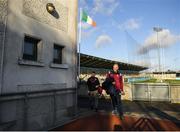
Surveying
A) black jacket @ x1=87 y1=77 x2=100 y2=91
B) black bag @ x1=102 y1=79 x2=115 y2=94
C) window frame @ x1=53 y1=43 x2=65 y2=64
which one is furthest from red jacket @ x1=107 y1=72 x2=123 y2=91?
black jacket @ x1=87 y1=77 x2=100 y2=91

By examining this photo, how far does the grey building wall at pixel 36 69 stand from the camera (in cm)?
559

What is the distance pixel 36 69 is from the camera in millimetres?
6742

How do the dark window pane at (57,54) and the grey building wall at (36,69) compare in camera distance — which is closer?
the grey building wall at (36,69)

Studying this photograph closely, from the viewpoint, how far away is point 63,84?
8.22m

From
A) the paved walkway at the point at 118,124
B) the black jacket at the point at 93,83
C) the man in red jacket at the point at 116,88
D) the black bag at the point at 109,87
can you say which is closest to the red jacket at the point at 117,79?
the man in red jacket at the point at 116,88

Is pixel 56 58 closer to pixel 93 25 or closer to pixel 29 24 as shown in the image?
pixel 29 24

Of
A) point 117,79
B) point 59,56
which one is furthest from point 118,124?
point 59,56

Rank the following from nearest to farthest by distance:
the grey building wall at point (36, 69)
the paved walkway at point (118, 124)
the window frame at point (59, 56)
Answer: the grey building wall at point (36, 69) → the paved walkway at point (118, 124) → the window frame at point (59, 56)

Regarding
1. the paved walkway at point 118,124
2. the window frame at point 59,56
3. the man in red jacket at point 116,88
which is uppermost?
the window frame at point 59,56

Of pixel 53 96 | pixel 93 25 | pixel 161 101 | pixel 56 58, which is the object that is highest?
pixel 93 25

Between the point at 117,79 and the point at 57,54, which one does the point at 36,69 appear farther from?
the point at 117,79

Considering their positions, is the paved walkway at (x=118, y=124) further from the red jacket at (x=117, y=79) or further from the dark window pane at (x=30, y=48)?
the dark window pane at (x=30, y=48)

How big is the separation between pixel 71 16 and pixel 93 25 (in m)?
7.30

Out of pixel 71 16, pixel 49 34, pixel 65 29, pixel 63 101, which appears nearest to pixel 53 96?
pixel 63 101
